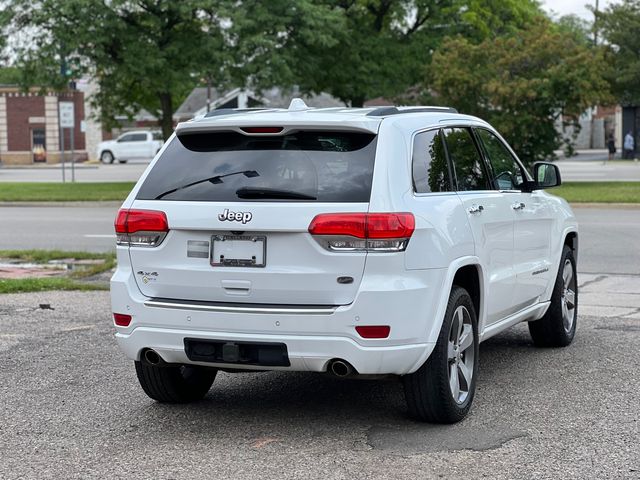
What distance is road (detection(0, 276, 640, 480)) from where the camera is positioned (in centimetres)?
523

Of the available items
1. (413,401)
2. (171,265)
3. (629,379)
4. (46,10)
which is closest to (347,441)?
(413,401)

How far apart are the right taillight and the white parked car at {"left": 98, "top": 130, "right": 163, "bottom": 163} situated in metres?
57.6

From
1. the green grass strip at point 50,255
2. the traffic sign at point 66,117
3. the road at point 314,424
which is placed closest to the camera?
the road at point 314,424

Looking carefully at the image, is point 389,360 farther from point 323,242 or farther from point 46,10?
point 46,10

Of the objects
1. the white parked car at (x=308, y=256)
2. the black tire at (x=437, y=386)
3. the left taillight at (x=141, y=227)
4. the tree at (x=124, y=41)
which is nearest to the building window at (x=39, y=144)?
the tree at (x=124, y=41)

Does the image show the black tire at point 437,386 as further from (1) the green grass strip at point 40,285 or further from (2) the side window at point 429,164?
(1) the green grass strip at point 40,285

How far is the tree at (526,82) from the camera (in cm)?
2786

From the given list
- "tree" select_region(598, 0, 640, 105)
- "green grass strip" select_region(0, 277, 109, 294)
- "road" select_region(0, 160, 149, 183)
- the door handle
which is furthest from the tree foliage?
the door handle

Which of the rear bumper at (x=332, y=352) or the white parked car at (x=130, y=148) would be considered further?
the white parked car at (x=130, y=148)

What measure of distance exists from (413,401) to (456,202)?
3.81 ft

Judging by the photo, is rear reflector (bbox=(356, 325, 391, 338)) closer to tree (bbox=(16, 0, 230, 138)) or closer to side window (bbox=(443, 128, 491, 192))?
side window (bbox=(443, 128, 491, 192))

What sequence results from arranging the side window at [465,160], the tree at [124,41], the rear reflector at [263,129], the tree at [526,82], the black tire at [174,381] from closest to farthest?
the rear reflector at [263,129] < the black tire at [174,381] < the side window at [465,160] < the tree at [526,82] < the tree at [124,41]

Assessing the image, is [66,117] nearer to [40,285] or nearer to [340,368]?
[40,285]

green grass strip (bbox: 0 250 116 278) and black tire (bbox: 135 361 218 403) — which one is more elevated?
black tire (bbox: 135 361 218 403)
